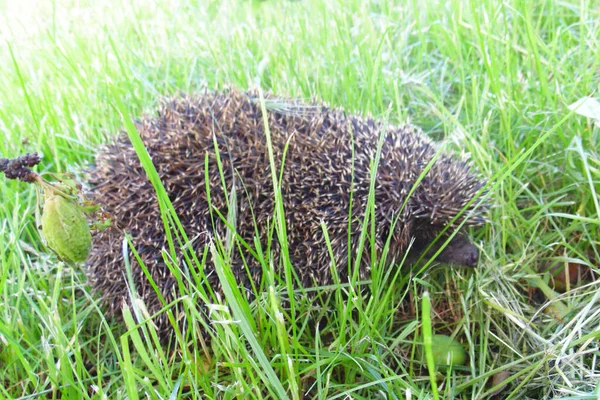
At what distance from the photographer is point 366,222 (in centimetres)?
223

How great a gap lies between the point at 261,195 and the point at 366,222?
0.75 meters

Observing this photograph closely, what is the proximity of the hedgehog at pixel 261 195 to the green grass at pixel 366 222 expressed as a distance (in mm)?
157

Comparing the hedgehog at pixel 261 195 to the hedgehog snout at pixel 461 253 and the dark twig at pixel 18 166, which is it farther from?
the dark twig at pixel 18 166

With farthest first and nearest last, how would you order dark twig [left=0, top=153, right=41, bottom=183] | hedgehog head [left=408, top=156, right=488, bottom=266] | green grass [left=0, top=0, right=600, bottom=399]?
hedgehog head [left=408, top=156, right=488, bottom=266]
green grass [left=0, top=0, right=600, bottom=399]
dark twig [left=0, top=153, right=41, bottom=183]

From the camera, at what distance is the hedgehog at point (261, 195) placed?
2760 mm

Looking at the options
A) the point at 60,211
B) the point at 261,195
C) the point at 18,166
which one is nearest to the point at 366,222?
the point at 261,195

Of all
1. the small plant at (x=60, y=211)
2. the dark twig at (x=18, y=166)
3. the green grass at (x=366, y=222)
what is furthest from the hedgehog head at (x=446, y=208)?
the dark twig at (x=18, y=166)

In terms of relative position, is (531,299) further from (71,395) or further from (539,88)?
(71,395)

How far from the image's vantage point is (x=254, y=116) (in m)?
3.02

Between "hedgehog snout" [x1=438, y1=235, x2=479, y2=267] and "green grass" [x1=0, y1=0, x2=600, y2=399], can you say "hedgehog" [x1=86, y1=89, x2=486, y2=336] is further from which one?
"green grass" [x1=0, y1=0, x2=600, y2=399]

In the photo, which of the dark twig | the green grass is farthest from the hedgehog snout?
the dark twig

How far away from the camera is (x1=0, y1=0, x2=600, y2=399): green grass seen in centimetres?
226

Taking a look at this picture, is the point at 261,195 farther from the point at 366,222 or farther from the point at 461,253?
the point at 461,253

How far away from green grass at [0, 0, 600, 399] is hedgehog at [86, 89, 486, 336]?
0.16 m
